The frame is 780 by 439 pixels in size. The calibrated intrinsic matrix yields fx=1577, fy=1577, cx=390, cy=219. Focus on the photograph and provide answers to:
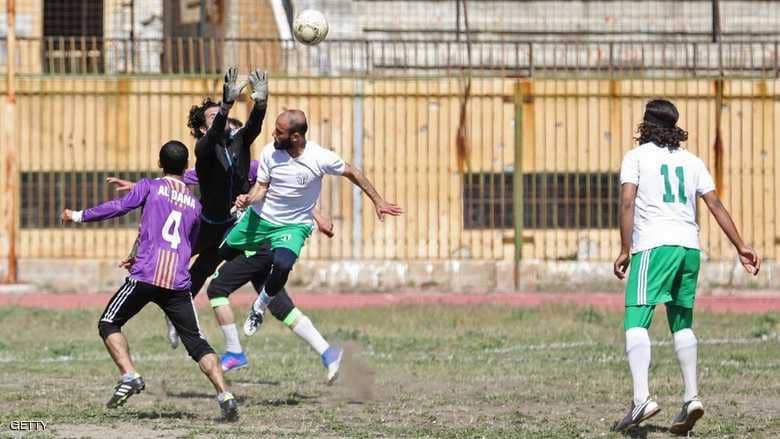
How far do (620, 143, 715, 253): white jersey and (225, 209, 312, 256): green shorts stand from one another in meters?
2.90

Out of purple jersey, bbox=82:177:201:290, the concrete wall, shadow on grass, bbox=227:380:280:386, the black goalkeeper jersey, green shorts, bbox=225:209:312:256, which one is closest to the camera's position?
purple jersey, bbox=82:177:201:290

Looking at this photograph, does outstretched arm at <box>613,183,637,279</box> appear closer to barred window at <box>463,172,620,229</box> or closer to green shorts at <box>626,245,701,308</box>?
green shorts at <box>626,245,701,308</box>

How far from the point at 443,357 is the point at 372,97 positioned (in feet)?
25.1

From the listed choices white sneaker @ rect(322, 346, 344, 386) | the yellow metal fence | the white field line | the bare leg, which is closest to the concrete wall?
the yellow metal fence

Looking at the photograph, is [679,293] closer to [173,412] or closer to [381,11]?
[173,412]

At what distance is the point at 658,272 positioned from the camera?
8930mm

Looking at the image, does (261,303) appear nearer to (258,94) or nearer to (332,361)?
(332,361)

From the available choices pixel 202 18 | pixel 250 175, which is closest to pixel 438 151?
pixel 202 18

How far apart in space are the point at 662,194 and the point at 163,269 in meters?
3.02

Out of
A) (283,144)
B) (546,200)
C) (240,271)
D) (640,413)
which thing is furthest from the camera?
(546,200)

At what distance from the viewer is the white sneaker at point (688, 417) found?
28.8ft

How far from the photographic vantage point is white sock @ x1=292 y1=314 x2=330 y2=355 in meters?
11.4

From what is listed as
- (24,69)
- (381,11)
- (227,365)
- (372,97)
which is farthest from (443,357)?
(381,11)

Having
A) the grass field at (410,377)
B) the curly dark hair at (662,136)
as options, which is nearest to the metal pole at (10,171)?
the grass field at (410,377)
